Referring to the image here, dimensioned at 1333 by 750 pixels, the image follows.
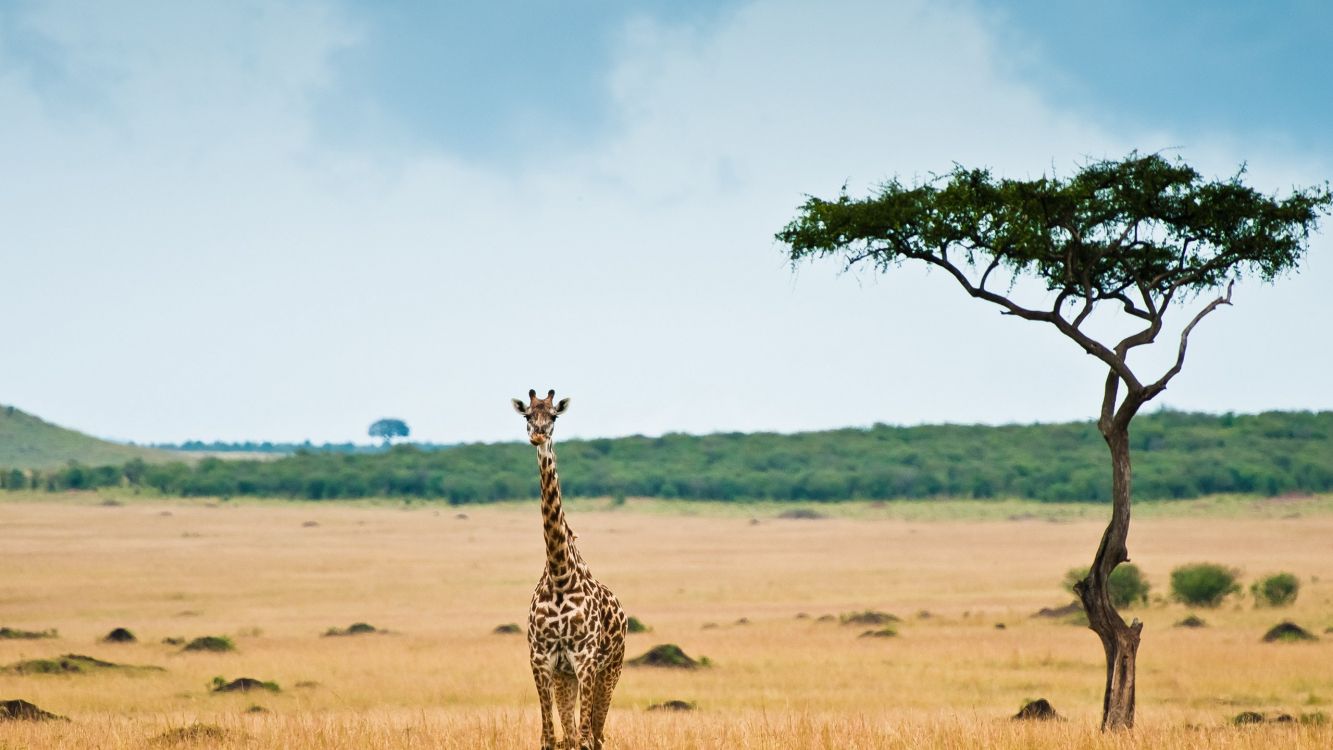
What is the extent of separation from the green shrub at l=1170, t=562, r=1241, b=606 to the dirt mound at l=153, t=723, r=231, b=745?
36.3 meters

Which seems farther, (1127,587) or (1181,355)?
(1127,587)

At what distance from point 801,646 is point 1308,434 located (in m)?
114

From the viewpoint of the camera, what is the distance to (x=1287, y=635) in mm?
36781

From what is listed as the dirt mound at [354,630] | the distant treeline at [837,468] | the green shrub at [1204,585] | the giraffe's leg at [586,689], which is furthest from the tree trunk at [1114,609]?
the distant treeline at [837,468]

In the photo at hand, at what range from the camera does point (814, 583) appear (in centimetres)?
6266

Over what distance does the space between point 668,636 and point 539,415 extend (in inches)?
1152

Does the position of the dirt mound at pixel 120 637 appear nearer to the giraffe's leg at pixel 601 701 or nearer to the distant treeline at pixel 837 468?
the giraffe's leg at pixel 601 701

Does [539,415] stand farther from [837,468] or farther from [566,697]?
[837,468]

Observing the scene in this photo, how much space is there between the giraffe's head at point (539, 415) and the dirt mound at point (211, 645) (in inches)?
1017

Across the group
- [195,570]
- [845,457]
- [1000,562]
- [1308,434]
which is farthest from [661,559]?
[1308,434]

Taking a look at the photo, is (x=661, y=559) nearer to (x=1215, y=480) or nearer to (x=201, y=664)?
(x=201, y=664)

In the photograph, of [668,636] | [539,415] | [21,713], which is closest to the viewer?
[539,415]

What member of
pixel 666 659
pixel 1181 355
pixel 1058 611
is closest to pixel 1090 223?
pixel 1181 355

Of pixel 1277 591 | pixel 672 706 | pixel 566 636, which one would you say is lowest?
pixel 672 706
